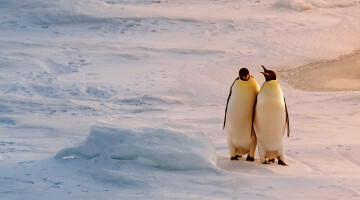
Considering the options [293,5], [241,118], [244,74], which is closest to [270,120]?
[241,118]

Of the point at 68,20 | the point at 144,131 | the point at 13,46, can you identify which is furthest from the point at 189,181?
the point at 68,20

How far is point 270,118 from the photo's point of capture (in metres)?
4.37

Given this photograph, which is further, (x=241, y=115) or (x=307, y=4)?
(x=307, y=4)

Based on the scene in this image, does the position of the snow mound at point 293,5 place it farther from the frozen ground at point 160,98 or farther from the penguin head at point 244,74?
the penguin head at point 244,74

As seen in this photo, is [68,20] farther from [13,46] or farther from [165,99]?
[165,99]

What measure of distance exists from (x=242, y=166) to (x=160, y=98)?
3016mm

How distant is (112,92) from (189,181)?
12.7 feet

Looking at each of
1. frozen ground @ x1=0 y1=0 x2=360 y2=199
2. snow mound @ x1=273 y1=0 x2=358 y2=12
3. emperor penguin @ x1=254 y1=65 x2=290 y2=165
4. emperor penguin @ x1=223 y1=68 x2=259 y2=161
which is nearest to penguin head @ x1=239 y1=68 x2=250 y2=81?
emperor penguin @ x1=223 y1=68 x2=259 y2=161

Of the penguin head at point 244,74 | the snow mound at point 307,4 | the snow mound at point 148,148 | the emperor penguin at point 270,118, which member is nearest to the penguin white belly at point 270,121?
the emperor penguin at point 270,118

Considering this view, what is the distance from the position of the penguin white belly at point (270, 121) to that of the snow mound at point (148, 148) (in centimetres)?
51

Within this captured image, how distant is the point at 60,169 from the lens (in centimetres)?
380

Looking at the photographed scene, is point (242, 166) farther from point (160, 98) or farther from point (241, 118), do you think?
point (160, 98)

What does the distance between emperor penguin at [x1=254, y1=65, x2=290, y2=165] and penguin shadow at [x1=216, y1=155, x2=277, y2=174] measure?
0.44 ft

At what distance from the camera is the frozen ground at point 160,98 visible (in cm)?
363
